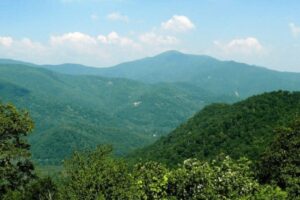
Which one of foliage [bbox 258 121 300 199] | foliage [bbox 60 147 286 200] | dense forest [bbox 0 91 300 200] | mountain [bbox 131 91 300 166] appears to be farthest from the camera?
mountain [bbox 131 91 300 166]

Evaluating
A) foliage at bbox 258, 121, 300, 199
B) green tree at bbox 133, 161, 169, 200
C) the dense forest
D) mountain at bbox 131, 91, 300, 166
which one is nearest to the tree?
the dense forest

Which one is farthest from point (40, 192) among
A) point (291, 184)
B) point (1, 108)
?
point (291, 184)

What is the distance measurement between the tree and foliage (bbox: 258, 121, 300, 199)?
30395 millimetres

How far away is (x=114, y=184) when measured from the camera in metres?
40.8

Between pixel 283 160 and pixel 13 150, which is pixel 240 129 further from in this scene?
pixel 13 150

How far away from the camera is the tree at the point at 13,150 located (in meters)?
53.4

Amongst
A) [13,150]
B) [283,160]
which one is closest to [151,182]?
[13,150]

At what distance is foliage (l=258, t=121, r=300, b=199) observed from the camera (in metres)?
54.2

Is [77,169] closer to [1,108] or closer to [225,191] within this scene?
[225,191]

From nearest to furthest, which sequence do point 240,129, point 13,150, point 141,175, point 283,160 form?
point 141,175 < point 13,150 < point 283,160 < point 240,129

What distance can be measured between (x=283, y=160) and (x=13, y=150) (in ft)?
110

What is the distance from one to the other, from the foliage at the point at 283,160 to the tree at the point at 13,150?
30395 millimetres

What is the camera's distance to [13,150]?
2122 inches

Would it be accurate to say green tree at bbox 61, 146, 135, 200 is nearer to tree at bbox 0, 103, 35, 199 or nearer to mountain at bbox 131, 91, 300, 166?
tree at bbox 0, 103, 35, 199
